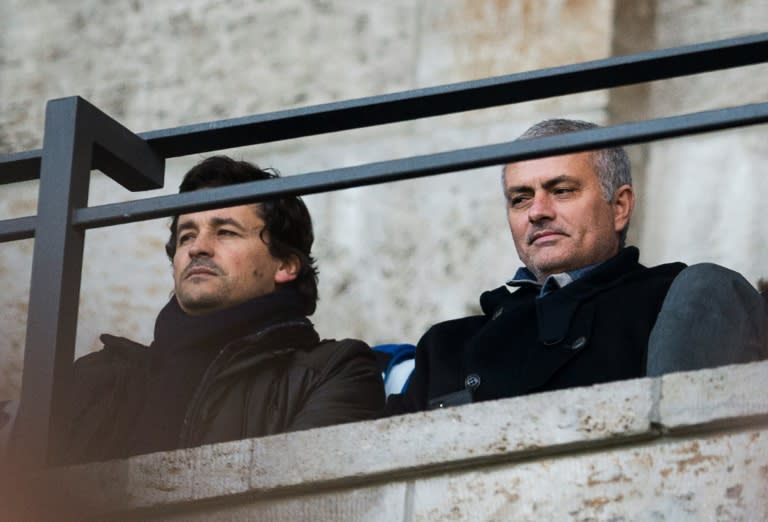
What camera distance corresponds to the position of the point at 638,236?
6.66m

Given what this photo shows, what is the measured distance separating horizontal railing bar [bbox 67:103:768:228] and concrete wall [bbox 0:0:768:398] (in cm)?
217

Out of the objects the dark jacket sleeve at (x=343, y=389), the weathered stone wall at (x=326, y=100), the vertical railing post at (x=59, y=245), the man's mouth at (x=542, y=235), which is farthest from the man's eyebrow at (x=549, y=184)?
the weathered stone wall at (x=326, y=100)

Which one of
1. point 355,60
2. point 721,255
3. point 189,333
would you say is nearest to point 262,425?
point 189,333

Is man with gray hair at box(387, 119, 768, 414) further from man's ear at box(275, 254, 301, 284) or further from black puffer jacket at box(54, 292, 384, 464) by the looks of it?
man's ear at box(275, 254, 301, 284)

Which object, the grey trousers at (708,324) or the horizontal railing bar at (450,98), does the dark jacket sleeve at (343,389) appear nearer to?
the horizontal railing bar at (450,98)

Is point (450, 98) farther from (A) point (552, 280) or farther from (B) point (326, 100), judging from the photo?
(B) point (326, 100)

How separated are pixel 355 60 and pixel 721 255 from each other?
1.32 metres

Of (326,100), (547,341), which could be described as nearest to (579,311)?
(547,341)

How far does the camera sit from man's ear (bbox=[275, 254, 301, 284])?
514cm

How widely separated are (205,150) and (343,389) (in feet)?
1.72

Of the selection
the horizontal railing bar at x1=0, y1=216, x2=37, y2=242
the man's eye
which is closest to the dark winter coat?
the man's eye

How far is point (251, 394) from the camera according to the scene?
4695 millimetres

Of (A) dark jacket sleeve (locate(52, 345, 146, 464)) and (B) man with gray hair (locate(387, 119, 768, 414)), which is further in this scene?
(A) dark jacket sleeve (locate(52, 345, 146, 464))

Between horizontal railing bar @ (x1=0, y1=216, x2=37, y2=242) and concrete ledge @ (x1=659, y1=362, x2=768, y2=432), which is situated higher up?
horizontal railing bar @ (x1=0, y1=216, x2=37, y2=242)
